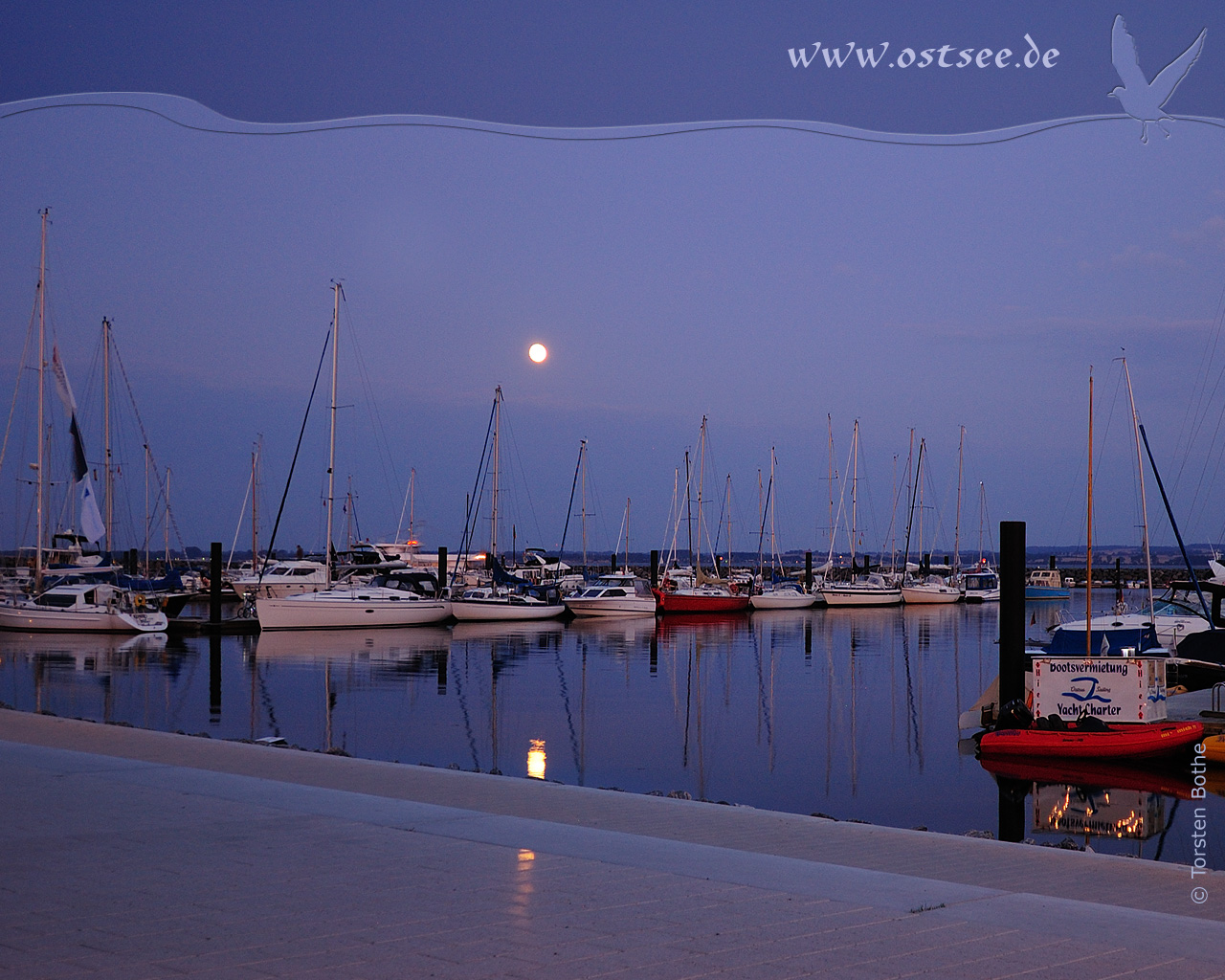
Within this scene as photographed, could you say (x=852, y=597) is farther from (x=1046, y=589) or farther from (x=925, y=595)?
(x=1046, y=589)

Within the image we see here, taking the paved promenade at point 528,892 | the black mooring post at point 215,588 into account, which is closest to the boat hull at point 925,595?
the black mooring post at point 215,588

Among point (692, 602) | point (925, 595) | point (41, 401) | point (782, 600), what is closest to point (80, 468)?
point (41, 401)

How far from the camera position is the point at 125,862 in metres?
7.41

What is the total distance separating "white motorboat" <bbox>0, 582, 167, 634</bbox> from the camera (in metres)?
44.7

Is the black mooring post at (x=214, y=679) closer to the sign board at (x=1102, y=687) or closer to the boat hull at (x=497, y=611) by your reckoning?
the boat hull at (x=497, y=611)

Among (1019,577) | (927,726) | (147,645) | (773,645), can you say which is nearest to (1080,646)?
(927,726)

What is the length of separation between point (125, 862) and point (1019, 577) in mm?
15724

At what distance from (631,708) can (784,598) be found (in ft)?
151

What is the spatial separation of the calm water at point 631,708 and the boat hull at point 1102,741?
17.6 inches

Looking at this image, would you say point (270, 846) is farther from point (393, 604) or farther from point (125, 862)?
point (393, 604)

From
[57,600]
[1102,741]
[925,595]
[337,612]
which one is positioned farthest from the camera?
[925,595]

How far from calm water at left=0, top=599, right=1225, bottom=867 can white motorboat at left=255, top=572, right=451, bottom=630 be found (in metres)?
0.90

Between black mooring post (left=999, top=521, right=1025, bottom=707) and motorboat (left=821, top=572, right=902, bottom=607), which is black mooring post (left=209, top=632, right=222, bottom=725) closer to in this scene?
black mooring post (left=999, top=521, right=1025, bottom=707)

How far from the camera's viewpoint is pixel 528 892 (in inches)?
266
